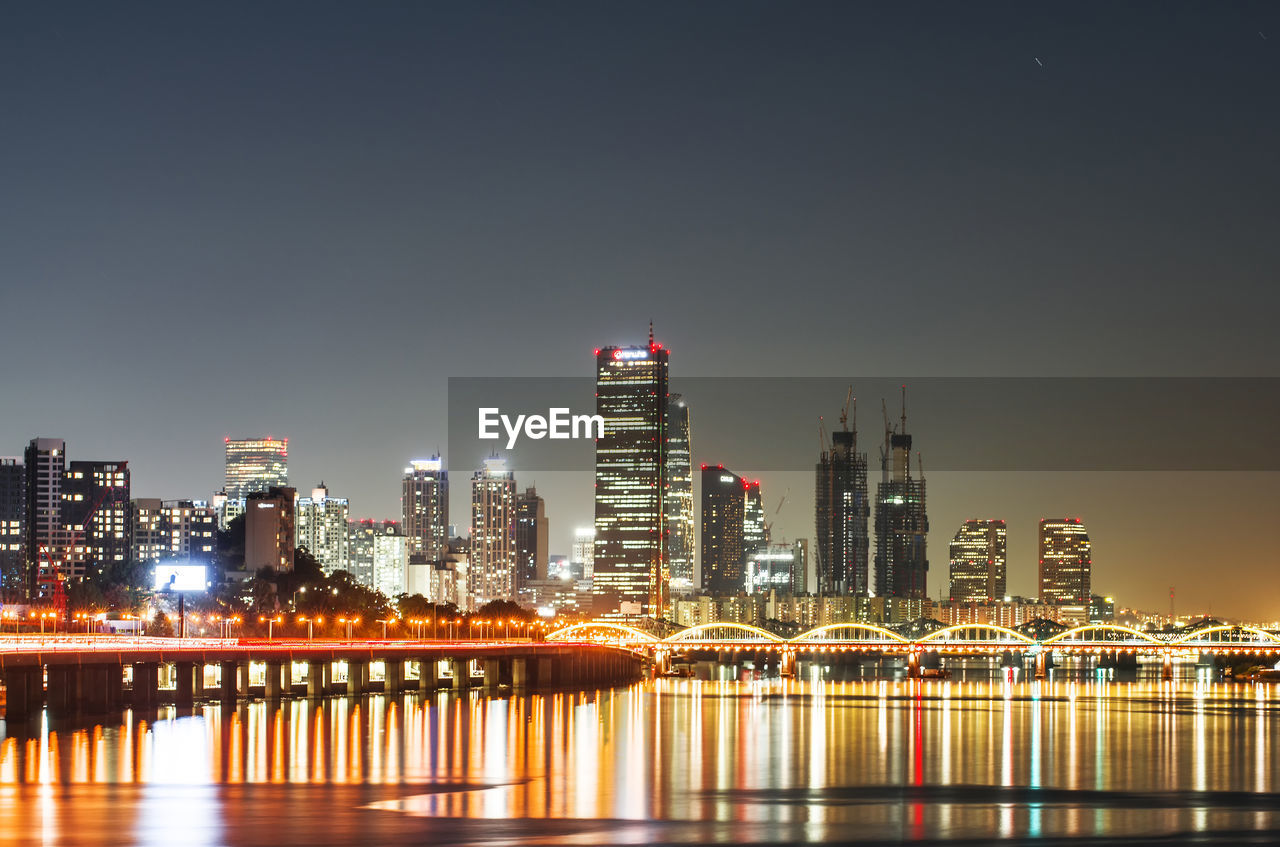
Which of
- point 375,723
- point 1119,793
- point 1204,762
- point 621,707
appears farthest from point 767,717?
point 1119,793

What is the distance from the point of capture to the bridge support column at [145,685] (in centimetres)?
11844

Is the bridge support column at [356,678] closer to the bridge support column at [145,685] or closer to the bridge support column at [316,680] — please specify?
the bridge support column at [316,680]

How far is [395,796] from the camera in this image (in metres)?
60.2

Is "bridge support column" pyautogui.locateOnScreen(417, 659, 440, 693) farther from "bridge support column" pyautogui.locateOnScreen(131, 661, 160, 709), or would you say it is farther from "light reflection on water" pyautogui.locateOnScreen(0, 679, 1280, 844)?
"bridge support column" pyautogui.locateOnScreen(131, 661, 160, 709)

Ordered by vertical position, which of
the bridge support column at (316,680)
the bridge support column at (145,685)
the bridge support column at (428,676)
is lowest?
the bridge support column at (428,676)

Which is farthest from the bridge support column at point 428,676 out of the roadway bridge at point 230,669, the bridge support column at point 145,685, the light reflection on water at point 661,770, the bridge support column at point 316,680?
the bridge support column at point 145,685

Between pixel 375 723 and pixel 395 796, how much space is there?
4348 centimetres

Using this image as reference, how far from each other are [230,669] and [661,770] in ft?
200

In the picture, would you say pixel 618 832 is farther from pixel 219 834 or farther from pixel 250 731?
pixel 250 731

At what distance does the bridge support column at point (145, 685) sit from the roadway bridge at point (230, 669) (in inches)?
2.8

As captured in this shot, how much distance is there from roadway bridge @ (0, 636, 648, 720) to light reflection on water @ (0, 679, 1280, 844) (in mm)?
4694

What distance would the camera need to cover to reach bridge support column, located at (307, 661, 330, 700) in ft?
459

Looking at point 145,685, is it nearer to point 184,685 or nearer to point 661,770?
point 184,685

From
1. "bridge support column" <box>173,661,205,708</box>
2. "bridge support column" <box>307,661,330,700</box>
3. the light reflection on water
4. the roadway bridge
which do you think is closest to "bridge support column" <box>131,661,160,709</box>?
the roadway bridge
